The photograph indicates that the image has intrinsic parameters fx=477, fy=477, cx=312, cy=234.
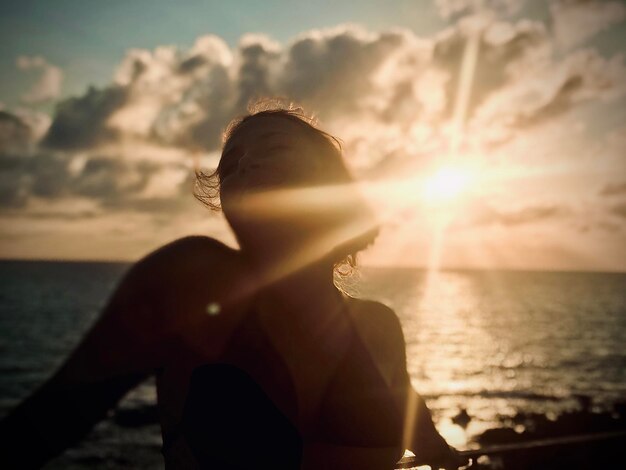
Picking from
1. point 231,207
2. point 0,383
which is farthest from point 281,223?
point 0,383

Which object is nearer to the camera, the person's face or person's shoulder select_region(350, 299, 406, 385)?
the person's face

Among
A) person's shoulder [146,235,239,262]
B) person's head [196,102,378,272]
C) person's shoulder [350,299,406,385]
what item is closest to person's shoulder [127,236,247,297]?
person's shoulder [146,235,239,262]

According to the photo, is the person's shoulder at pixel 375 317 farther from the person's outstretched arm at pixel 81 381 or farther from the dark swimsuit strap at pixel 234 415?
the person's outstretched arm at pixel 81 381

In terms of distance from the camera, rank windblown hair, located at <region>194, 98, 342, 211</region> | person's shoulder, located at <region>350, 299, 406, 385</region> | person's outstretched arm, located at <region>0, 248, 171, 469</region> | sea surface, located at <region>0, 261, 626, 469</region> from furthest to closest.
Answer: sea surface, located at <region>0, 261, 626, 469</region>, windblown hair, located at <region>194, 98, 342, 211</region>, person's shoulder, located at <region>350, 299, 406, 385</region>, person's outstretched arm, located at <region>0, 248, 171, 469</region>

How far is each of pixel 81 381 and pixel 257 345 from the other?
0.38 meters

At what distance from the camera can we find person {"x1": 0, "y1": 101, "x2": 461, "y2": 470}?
72 centimetres

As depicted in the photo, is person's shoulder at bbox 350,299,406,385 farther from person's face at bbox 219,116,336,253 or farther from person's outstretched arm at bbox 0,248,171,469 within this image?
person's outstretched arm at bbox 0,248,171,469

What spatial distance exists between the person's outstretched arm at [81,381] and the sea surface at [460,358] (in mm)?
59

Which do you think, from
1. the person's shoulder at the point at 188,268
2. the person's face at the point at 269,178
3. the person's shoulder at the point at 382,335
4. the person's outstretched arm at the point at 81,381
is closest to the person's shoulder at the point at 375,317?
the person's shoulder at the point at 382,335

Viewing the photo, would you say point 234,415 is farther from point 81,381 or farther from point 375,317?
point 375,317

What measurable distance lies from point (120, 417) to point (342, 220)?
38.7 meters

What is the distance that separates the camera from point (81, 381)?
708 millimetres

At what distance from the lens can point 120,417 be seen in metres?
34.8

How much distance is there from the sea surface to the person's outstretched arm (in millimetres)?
59
